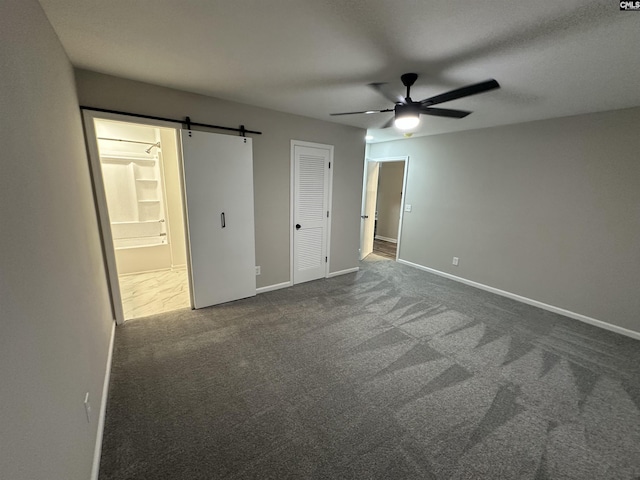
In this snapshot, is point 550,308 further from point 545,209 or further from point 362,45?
point 362,45

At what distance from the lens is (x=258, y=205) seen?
3.41 meters

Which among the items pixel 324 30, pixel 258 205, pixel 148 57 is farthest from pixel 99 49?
pixel 258 205

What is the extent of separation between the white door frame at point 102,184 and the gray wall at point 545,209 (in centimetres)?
401

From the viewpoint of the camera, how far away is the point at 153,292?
363 centimetres

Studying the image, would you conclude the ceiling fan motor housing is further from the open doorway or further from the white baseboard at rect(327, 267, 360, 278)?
the open doorway

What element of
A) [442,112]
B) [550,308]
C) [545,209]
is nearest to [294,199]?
[442,112]

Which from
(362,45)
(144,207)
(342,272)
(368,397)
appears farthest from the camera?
(342,272)

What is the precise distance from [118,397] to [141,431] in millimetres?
420

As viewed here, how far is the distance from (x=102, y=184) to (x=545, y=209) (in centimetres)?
510

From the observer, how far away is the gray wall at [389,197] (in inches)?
271

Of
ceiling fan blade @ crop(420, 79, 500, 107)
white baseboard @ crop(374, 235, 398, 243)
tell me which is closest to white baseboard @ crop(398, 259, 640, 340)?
white baseboard @ crop(374, 235, 398, 243)

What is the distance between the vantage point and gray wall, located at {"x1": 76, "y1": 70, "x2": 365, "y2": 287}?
2.46 metres

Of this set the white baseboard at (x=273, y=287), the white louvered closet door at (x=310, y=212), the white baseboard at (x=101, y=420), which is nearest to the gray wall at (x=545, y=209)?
the white louvered closet door at (x=310, y=212)

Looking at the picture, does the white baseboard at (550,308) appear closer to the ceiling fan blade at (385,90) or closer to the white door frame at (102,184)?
the ceiling fan blade at (385,90)
